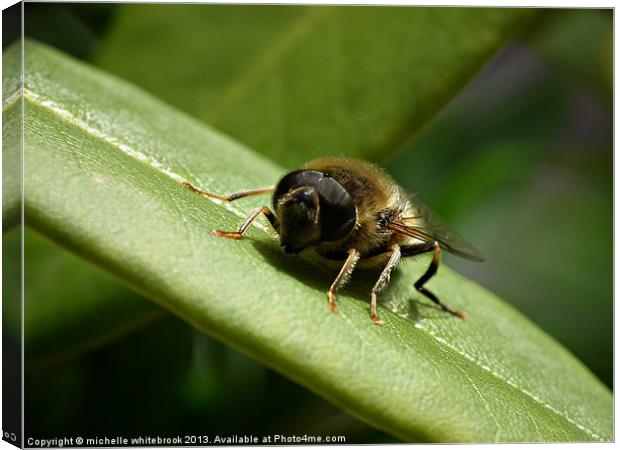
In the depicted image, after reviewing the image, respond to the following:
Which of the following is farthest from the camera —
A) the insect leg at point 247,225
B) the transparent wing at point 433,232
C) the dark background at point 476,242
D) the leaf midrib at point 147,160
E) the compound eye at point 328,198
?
the dark background at point 476,242

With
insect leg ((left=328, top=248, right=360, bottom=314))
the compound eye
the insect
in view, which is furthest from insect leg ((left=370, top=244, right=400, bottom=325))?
the compound eye

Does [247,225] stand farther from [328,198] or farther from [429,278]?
[429,278]

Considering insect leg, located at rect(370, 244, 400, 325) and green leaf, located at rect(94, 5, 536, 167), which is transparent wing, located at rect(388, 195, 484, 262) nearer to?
insect leg, located at rect(370, 244, 400, 325)

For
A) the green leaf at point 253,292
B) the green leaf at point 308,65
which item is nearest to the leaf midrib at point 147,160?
the green leaf at point 253,292

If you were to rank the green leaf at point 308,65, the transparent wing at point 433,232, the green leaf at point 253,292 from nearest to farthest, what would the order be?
the green leaf at point 253,292 < the transparent wing at point 433,232 < the green leaf at point 308,65

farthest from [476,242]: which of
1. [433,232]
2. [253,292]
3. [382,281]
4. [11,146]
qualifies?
[11,146]

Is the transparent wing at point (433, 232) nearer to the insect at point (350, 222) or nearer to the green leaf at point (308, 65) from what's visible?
the insect at point (350, 222)

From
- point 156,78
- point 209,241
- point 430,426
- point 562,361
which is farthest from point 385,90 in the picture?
point 430,426
